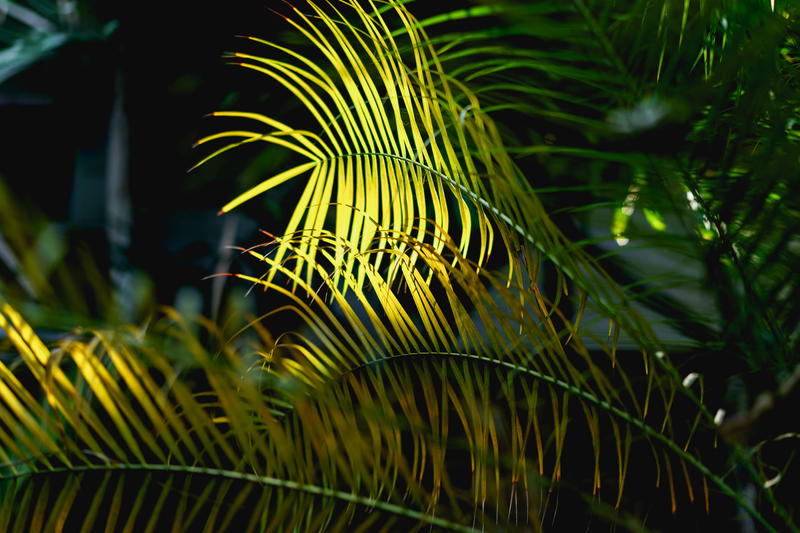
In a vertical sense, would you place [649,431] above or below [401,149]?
below

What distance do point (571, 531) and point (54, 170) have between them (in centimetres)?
145

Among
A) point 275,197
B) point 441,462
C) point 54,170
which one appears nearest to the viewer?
point 441,462

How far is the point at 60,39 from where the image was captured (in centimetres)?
124

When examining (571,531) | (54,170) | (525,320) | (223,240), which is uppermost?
(54,170)

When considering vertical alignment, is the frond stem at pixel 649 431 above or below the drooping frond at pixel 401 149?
below

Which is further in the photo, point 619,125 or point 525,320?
point 525,320

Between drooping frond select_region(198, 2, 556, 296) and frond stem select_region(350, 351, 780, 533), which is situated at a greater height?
drooping frond select_region(198, 2, 556, 296)

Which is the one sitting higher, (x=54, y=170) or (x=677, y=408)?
(x=54, y=170)

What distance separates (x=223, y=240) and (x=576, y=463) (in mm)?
948

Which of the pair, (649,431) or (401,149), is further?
(401,149)

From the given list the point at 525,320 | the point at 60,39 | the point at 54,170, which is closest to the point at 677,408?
the point at 525,320

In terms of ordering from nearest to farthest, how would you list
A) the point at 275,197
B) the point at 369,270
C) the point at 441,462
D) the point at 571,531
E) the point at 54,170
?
the point at 441,462, the point at 369,270, the point at 571,531, the point at 275,197, the point at 54,170

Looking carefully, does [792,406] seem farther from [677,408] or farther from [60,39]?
[60,39]

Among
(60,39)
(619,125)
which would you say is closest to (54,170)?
(60,39)
